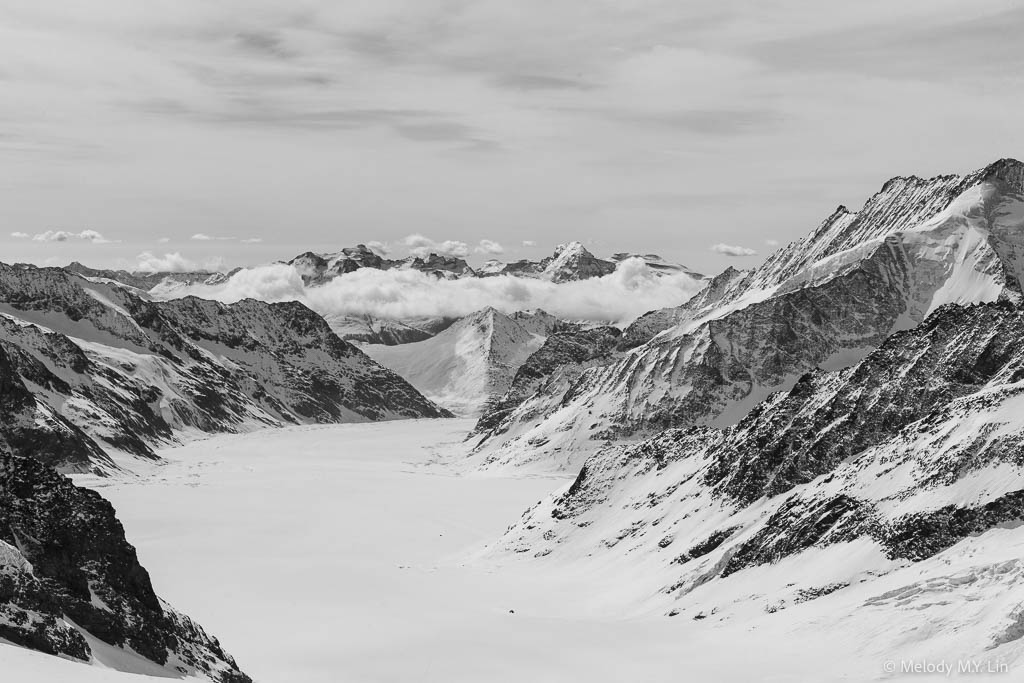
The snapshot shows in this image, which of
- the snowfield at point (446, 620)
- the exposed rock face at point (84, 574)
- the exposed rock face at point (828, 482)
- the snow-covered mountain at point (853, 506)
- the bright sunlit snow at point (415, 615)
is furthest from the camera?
the exposed rock face at point (828, 482)

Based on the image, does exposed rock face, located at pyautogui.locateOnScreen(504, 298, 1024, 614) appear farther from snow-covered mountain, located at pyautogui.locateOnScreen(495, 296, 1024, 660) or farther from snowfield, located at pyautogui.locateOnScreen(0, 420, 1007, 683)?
snowfield, located at pyautogui.locateOnScreen(0, 420, 1007, 683)

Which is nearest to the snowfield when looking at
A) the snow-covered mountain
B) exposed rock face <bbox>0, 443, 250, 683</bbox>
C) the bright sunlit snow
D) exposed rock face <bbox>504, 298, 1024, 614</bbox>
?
the bright sunlit snow

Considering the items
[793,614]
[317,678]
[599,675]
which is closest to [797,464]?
[793,614]

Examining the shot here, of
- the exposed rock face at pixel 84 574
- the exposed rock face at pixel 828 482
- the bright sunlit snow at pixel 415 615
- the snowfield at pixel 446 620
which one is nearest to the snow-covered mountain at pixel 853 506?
the exposed rock face at pixel 828 482

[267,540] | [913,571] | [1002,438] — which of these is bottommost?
[267,540]

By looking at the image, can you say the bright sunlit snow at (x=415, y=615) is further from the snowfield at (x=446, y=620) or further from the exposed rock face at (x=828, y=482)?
the exposed rock face at (x=828, y=482)

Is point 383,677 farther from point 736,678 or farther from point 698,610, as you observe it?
point 698,610
